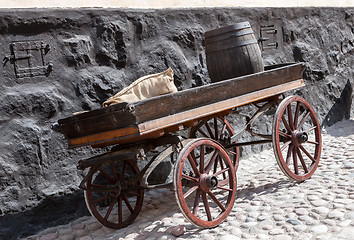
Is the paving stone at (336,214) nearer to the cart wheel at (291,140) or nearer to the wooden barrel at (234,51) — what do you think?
the cart wheel at (291,140)

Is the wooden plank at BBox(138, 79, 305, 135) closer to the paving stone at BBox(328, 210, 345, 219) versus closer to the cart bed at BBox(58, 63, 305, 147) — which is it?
the cart bed at BBox(58, 63, 305, 147)

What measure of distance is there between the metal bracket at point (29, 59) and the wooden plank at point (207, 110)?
4.53 ft

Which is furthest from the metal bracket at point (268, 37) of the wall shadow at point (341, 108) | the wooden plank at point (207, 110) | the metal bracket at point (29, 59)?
the metal bracket at point (29, 59)

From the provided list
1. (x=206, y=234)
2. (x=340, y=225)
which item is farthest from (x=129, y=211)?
(x=340, y=225)

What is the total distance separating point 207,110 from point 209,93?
0.13 m

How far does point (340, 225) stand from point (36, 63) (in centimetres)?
277

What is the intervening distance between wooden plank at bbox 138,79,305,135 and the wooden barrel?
28 cm

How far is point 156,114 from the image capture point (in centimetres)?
321

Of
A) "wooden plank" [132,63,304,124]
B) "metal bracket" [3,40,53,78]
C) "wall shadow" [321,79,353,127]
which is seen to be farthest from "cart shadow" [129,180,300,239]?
"wall shadow" [321,79,353,127]

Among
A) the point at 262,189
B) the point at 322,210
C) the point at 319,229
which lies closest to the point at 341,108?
the point at 262,189

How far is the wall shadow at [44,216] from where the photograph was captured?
378 cm

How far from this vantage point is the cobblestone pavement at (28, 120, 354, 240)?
3.17 meters

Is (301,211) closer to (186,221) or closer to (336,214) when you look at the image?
(336,214)

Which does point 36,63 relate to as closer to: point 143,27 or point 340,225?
point 143,27
